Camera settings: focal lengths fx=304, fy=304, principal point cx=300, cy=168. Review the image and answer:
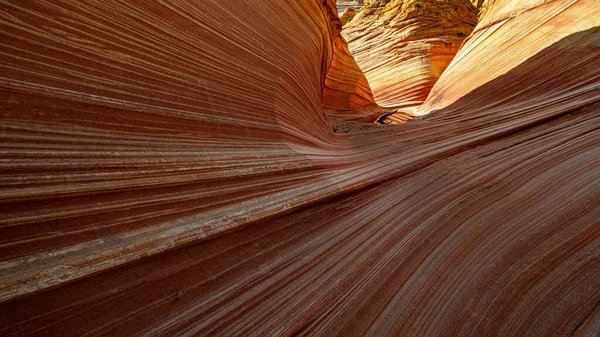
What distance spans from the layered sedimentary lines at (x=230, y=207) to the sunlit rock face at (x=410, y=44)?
515 centimetres

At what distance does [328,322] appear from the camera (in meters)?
0.83

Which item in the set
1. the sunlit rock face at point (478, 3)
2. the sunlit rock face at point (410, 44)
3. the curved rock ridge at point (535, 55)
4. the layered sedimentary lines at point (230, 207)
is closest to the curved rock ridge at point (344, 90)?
the sunlit rock face at point (410, 44)

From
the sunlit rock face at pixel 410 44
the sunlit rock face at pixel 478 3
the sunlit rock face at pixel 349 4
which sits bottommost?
Result: the sunlit rock face at pixel 410 44

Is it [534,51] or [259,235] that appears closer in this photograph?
[259,235]

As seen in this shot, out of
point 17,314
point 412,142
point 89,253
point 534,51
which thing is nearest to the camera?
point 17,314

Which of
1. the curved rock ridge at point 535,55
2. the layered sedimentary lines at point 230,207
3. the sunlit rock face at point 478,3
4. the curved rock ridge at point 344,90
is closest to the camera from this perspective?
the layered sedimentary lines at point 230,207

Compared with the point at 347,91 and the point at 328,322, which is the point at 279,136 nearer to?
the point at 328,322

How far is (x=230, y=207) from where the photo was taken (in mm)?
960

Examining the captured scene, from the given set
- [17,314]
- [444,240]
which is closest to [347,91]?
[444,240]

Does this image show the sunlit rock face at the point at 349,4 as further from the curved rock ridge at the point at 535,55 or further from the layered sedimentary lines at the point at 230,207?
the layered sedimentary lines at the point at 230,207

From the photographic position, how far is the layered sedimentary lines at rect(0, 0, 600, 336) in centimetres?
66

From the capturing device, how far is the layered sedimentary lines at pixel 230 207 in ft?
2.15

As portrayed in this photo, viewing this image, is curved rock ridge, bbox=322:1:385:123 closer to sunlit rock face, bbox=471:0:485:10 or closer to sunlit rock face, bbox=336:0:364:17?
sunlit rock face, bbox=471:0:485:10

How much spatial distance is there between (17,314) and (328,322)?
0.67 m
